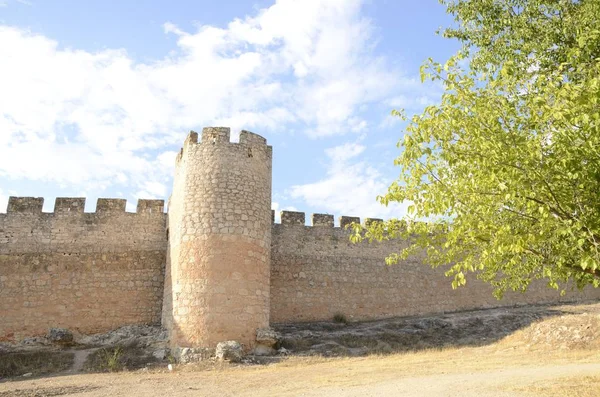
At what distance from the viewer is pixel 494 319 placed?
18.7 metres

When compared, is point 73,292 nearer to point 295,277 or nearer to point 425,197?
point 295,277

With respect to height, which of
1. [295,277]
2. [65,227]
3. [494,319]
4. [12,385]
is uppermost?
[65,227]

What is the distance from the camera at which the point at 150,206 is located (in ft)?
60.8

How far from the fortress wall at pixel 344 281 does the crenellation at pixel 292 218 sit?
0.04 metres

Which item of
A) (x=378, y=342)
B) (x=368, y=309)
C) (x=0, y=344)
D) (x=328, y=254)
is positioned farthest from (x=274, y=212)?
(x=0, y=344)

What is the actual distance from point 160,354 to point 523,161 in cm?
1079

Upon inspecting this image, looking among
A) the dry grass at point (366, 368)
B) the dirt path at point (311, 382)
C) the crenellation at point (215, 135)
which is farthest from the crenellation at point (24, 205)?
the dry grass at point (366, 368)

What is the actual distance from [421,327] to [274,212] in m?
6.96

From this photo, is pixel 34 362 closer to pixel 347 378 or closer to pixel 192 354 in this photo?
pixel 192 354

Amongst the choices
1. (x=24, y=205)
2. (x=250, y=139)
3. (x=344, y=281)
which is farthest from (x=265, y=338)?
(x=24, y=205)

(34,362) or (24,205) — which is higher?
(24,205)

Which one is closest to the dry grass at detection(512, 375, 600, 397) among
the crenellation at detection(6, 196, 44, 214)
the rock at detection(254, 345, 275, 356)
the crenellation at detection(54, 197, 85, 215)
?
the rock at detection(254, 345, 275, 356)

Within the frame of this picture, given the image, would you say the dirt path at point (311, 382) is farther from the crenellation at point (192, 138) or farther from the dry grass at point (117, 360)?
the crenellation at point (192, 138)

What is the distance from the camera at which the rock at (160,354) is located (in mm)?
13836
